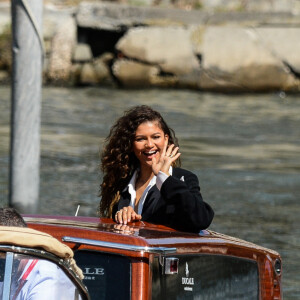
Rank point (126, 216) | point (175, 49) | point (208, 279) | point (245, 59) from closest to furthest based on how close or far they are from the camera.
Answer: point (208, 279) → point (126, 216) → point (245, 59) → point (175, 49)

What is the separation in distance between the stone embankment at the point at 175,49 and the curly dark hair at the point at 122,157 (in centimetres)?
1915

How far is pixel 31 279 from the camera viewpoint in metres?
3.87

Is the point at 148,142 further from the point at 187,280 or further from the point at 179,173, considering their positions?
the point at 187,280

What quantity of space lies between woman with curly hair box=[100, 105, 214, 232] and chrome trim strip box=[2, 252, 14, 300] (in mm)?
1420

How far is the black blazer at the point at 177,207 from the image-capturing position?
5391 mm

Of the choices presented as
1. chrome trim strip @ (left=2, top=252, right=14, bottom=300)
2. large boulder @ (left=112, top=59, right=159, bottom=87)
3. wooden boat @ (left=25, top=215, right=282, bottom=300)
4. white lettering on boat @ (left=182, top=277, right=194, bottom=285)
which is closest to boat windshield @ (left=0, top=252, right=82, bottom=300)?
chrome trim strip @ (left=2, top=252, right=14, bottom=300)

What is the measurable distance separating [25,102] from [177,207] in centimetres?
513

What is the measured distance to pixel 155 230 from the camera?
5.05 metres

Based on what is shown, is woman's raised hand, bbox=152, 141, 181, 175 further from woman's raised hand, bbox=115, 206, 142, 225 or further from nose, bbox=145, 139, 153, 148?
woman's raised hand, bbox=115, 206, 142, 225

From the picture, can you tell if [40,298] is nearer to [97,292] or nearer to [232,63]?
[97,292]

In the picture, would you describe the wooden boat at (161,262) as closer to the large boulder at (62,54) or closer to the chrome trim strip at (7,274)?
the chrome trim strip at (7,274)

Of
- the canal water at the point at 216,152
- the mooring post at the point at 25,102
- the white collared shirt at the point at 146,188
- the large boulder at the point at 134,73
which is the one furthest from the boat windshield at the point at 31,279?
the large boulder at the point at 134,73

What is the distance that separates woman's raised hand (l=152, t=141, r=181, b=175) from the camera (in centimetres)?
559

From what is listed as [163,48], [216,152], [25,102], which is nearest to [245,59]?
[163,48]
